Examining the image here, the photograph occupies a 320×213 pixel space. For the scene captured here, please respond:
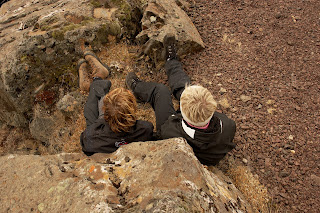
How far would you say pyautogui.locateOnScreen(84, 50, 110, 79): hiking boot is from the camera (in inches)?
190

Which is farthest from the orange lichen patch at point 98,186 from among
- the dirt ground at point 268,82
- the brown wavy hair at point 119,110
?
the dirt ground at point 268,82

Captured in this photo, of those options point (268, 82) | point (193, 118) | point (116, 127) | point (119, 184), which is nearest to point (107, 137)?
point (116, 127)

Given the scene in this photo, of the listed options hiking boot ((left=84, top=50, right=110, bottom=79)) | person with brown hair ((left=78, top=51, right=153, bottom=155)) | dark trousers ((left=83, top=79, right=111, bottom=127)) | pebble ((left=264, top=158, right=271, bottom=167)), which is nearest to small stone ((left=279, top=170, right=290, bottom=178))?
pebble ((left=264, top=158, right=271, bottom=167))

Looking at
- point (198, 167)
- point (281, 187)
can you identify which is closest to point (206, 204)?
point (198, 167)

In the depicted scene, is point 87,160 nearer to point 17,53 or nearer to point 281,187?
point 281,187

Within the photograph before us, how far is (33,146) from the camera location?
5582mm

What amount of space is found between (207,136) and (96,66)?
3218mm

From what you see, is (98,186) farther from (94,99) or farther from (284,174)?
(284,174)

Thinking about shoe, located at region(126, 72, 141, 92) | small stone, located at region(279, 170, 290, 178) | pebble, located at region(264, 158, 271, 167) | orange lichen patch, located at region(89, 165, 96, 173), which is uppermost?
orange lichen patch, located at region(89, 165, 96, 173)

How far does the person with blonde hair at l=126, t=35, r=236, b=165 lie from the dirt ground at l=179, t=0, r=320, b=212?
74 centimetres

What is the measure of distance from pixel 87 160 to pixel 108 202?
84 centimetres

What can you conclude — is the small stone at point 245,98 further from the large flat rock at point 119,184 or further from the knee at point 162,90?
the large flat rock at point 119,184

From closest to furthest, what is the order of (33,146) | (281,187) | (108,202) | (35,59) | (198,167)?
(108,202), (198,167), (281,187), (35,59), (33,146)

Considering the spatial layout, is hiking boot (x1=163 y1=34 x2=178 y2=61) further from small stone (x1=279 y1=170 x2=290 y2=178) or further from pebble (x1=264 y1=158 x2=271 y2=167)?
small stone (x1=279 y1=170 x2=290 y2=178)
